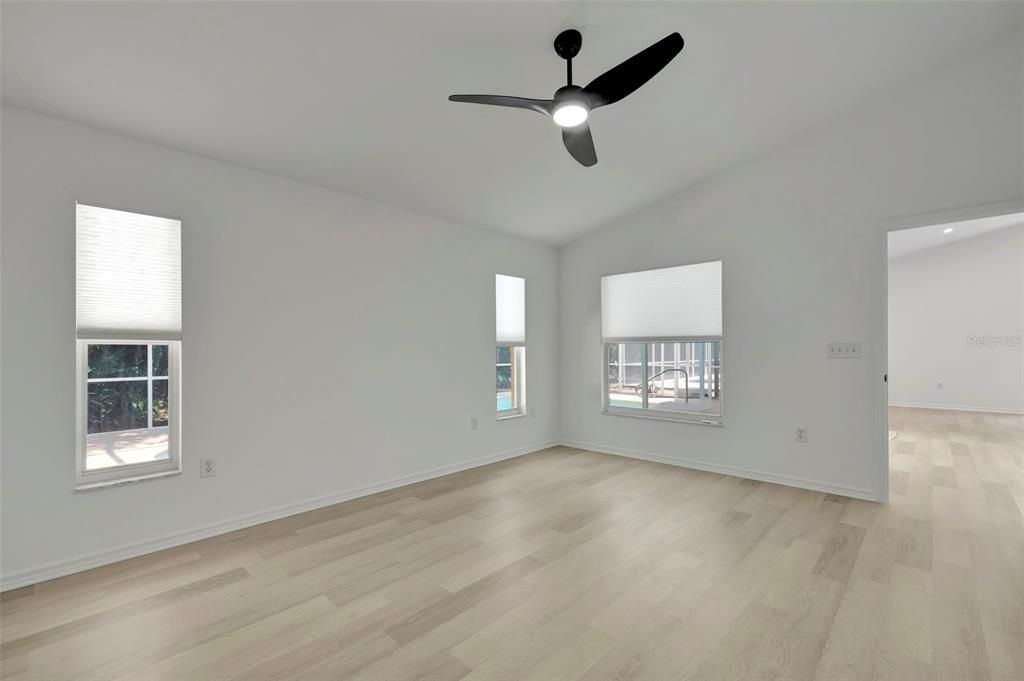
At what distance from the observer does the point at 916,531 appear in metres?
3.05

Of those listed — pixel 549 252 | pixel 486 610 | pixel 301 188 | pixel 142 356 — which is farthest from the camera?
pixel 549 252

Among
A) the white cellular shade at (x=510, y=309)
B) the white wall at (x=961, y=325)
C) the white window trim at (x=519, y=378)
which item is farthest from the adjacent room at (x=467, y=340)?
the white wall at (x=961, y=325)

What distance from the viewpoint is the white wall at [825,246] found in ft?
11.0

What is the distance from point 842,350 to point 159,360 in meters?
5.04

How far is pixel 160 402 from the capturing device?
2.97m

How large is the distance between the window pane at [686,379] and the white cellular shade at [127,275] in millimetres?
4375

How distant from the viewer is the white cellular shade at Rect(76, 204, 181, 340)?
8.75 ft

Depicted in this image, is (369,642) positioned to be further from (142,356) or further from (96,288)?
(96,288)

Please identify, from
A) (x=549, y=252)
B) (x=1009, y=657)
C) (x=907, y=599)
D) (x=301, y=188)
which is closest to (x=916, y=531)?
(x=907, y=599)

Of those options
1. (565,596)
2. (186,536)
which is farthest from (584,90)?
(186,536)

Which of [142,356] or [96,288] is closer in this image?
[96,288]

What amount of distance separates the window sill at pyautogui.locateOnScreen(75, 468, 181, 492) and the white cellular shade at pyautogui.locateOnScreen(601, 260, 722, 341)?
4.20m

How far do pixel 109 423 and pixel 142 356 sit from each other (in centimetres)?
43

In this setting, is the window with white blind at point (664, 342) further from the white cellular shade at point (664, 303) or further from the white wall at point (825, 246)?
the white wall at point (825, 246)
